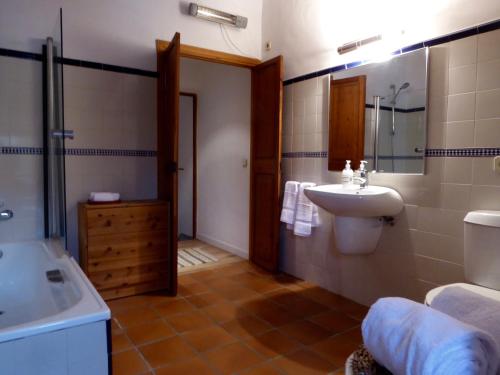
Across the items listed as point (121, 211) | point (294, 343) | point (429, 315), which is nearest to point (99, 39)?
point (121, 211)

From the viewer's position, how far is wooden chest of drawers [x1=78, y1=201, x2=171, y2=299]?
2482 mm

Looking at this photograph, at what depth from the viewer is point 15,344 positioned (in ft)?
3.72

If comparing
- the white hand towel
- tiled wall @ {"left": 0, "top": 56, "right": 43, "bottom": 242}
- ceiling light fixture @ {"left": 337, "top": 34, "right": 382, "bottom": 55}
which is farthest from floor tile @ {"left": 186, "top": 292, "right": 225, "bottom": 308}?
ceiling light fixture @ {"left": 337, "top": 34, "right": 382, "bottom": 55}

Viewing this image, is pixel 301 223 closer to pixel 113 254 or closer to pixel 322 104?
pixel 322 104

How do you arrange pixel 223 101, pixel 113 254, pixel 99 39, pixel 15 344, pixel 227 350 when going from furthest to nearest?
pixel 223 101, pixel 99 39, pixel 113 254, pixel 227 350, pixel 15 344

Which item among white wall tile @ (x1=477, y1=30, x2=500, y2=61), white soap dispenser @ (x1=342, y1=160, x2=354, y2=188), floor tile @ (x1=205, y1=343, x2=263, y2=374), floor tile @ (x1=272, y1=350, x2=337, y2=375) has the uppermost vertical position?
white wall tile @ (x1=477, y1=30, x2=500, y2=61)

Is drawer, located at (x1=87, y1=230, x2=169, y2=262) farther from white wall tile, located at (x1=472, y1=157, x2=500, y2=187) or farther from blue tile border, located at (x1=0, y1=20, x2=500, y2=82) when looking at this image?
white wall tile, located at (x1=472, y1=157, x2=500, y2=187)

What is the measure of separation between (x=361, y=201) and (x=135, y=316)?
1.60 metres

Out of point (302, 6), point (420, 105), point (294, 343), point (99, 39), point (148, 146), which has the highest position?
point (302, 6)

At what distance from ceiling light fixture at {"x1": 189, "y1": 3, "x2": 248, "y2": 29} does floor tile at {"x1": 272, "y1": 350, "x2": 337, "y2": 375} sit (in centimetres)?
267

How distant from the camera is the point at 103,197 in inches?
102

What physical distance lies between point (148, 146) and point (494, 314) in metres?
2.67

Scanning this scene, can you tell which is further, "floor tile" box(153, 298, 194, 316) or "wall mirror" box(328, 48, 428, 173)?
"floor tile" box(153, 298, 194, 316)

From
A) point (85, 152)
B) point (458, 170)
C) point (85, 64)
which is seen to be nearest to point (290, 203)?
point (458, 170)
